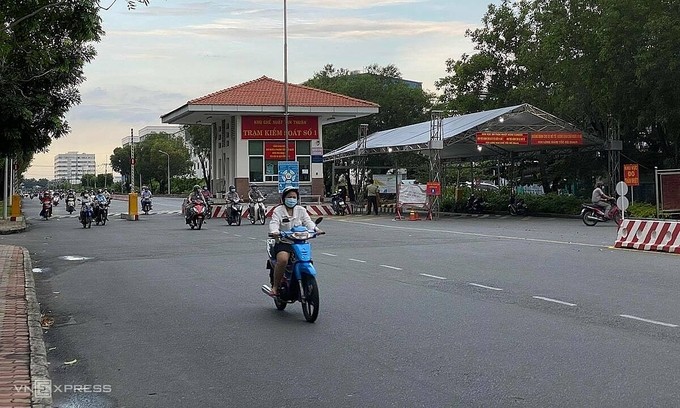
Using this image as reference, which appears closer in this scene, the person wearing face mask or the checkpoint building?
the person wearing face mask

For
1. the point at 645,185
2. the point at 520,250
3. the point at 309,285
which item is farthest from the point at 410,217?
the point at 309,285

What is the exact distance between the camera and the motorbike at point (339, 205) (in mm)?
41375

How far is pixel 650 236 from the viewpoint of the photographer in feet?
62.0

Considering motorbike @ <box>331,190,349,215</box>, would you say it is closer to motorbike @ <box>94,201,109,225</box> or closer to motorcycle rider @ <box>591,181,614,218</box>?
motorbike @ <box>94,201,109,225</box>

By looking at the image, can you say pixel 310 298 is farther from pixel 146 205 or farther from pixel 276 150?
pixel 146 205

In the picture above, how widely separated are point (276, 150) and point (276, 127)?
135cm

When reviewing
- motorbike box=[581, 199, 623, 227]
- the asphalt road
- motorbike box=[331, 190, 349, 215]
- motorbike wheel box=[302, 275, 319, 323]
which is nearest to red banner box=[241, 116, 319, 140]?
motorbike box=[331, 190, 349, 215]

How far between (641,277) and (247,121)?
114 ft

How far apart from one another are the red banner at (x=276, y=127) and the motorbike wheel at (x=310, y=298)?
121 feet

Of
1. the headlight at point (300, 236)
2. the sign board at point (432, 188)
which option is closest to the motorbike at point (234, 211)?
the sign board at point (432, 188)

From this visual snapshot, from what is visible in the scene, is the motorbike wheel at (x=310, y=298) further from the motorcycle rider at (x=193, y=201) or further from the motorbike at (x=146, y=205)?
the motorbike at (x=146, y=205)

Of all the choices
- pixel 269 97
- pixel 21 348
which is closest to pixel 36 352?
pixel 21 348

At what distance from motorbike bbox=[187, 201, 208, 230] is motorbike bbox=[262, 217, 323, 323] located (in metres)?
19.5

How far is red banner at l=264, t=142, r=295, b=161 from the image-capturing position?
46.3 m
